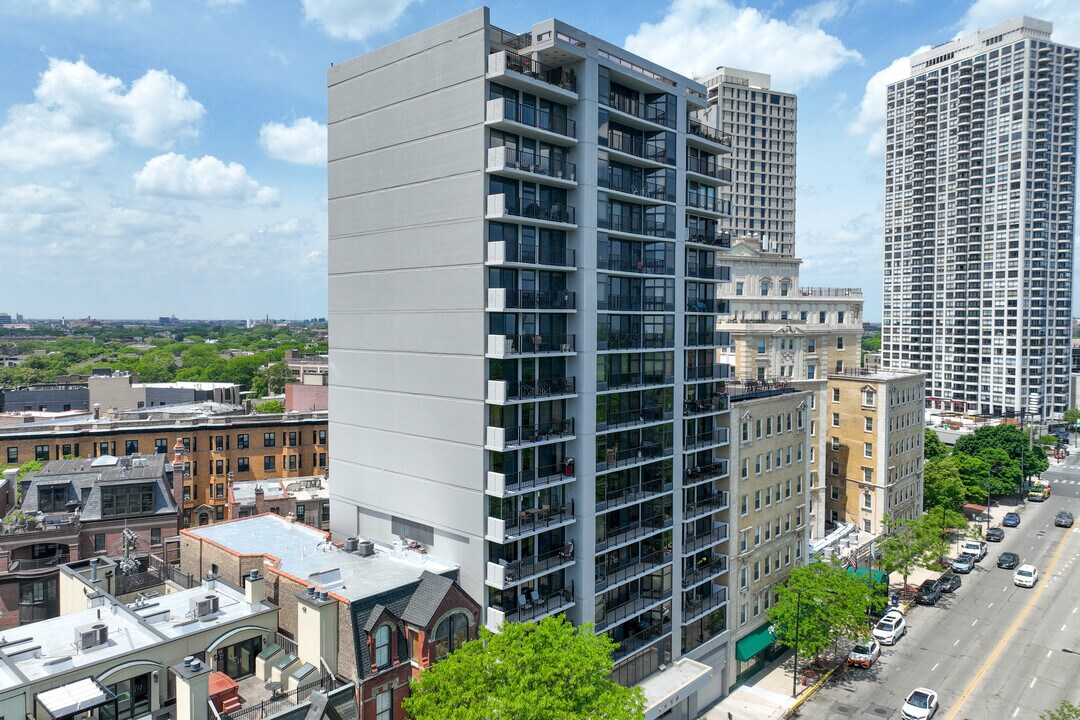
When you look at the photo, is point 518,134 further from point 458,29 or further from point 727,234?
point 727,234

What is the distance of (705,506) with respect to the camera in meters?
48.1

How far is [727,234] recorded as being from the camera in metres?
50.5

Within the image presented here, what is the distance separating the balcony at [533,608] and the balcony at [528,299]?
50.9ft

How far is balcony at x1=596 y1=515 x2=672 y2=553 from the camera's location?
40.4 metres

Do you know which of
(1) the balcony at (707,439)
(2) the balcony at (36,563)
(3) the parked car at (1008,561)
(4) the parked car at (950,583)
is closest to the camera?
(2) the balcony at (36,563)

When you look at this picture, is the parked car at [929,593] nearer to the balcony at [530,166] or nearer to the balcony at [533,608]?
the balcony at [533,608]

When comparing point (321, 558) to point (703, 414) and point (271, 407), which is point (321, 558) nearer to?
point (703, 414)

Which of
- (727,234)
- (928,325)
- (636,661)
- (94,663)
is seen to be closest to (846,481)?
(727,234)

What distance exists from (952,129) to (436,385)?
171661 mm

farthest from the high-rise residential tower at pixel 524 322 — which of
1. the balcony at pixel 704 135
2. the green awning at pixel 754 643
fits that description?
the green awning at pixel 754 643

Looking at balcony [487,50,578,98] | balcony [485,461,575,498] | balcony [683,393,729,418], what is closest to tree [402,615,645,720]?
balcony [485,461,575,498]

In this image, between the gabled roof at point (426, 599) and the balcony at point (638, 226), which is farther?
the balcony at point (638, 226)

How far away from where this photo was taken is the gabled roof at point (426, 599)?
107 ft

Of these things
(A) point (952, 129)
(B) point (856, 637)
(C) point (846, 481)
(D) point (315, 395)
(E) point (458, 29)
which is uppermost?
(A) point (952, 129)
